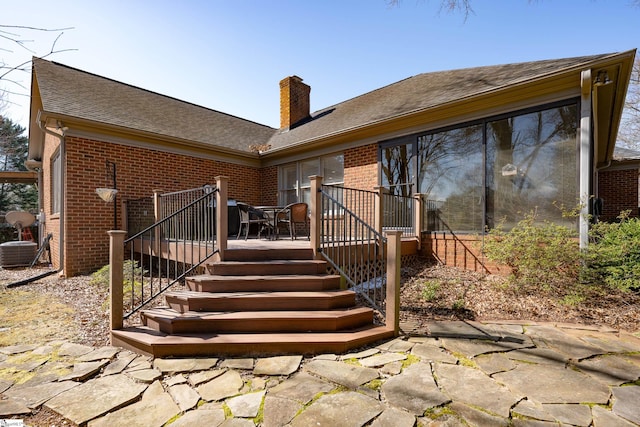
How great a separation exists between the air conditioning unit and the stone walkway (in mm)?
7031

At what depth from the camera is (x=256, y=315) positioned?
3318 millimetres

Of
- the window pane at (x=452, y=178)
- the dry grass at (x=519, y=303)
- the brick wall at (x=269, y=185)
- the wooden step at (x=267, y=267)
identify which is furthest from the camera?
the brick wall at (x=269, y=185)

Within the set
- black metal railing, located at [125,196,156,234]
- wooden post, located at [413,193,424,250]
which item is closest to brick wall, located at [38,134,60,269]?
black metal railing, located at [125,196,156,234]

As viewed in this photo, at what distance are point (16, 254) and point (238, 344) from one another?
29.5ft

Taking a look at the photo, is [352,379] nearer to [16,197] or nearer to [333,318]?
[333,318]

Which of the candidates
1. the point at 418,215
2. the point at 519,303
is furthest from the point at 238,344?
the point at 418,215

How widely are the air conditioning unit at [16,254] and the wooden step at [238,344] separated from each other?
311 inches

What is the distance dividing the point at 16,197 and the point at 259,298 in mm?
27784

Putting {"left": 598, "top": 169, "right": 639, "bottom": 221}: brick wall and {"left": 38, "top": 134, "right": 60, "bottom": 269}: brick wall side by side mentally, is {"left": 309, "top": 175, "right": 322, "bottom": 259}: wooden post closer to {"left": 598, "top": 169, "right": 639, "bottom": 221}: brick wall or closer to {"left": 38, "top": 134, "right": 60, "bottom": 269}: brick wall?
{"left": 38, "top": 134, "right": 60, "bottom": 269}: brick wall

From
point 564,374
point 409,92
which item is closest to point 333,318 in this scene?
point 564,374

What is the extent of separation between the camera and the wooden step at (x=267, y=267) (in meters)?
3.95

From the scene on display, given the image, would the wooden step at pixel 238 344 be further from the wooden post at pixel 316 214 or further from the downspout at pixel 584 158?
the downspout at pixel 584 158

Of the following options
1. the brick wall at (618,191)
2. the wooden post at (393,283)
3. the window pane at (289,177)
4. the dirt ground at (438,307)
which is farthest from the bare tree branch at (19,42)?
the brick wall at (618,191)

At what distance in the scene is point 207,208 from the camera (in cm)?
426
